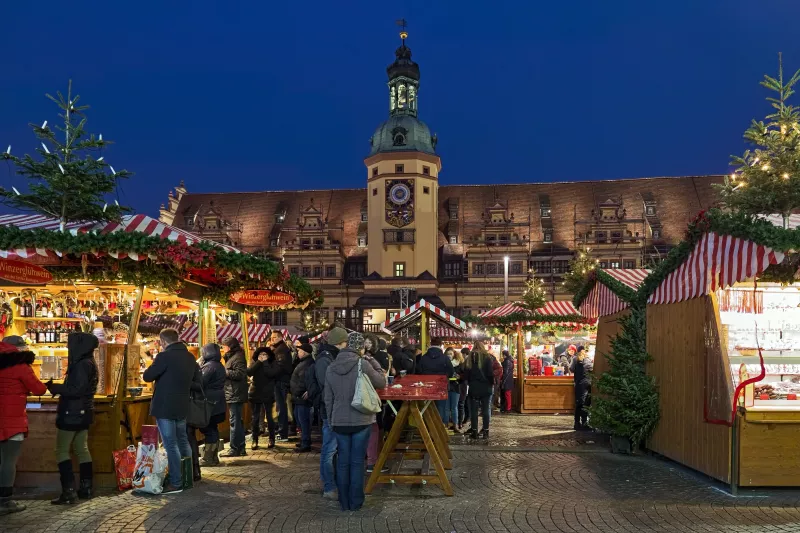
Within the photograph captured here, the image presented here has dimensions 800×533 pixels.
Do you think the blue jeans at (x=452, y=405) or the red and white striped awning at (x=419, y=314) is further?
the red and white striped awning at (x=419, y=314)

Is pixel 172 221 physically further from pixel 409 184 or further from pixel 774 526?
pixel 774 526

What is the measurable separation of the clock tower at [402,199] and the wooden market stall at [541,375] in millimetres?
34328

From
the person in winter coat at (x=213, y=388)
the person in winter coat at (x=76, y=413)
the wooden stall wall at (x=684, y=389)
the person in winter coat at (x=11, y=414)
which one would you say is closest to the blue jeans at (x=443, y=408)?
the wooden stall wall at (x=684, y=389)

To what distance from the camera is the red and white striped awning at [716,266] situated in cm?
800

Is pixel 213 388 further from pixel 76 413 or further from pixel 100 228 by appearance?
pixel 100 228

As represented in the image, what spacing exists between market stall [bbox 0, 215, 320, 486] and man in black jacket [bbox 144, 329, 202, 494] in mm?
888

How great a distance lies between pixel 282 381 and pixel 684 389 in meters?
6.39

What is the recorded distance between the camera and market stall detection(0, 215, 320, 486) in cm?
873

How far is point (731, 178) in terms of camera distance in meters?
10.3

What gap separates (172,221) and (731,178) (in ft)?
193

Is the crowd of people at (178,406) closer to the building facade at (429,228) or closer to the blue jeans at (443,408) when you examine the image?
the blue jeans at (443,408)

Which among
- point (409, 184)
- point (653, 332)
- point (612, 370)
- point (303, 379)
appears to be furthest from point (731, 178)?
point (409, 184)

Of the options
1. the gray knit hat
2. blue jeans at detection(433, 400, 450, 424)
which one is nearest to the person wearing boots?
blue jeans at detection(433, 400, 450, 424)

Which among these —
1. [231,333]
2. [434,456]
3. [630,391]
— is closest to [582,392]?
[630,391]
